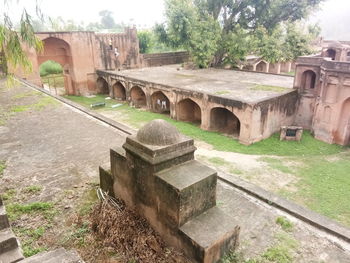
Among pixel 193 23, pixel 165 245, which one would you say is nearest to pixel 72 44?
pixel 193 23

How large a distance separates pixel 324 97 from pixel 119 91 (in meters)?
15.1

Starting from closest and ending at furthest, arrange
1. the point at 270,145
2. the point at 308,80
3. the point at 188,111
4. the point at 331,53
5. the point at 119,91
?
1. the point at 270,145
2. the point at 308,80
3. the point at 188,111
4. the point at 331,53
5. the point at 119,91

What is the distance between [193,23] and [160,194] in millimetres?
20119

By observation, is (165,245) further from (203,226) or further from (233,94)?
(233,94)

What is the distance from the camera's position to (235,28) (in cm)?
2386

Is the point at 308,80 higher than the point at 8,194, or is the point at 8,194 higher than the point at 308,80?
the point at 308,80

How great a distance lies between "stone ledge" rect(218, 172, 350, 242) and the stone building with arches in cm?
1061

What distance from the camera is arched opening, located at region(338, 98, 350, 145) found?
1361cm

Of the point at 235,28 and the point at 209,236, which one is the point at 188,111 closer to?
the point at 235,28

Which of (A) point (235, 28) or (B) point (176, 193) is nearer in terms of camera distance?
(B) point (176, 193)

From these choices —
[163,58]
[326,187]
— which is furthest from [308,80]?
[163,58]

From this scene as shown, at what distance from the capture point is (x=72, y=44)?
21438 mm

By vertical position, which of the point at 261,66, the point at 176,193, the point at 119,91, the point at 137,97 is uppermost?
the point at 176,193

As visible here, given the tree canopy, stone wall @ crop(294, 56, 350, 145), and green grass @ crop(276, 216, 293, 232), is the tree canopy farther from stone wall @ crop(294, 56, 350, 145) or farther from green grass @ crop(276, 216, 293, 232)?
green grass @ crop(276, 216, 293, 232)
